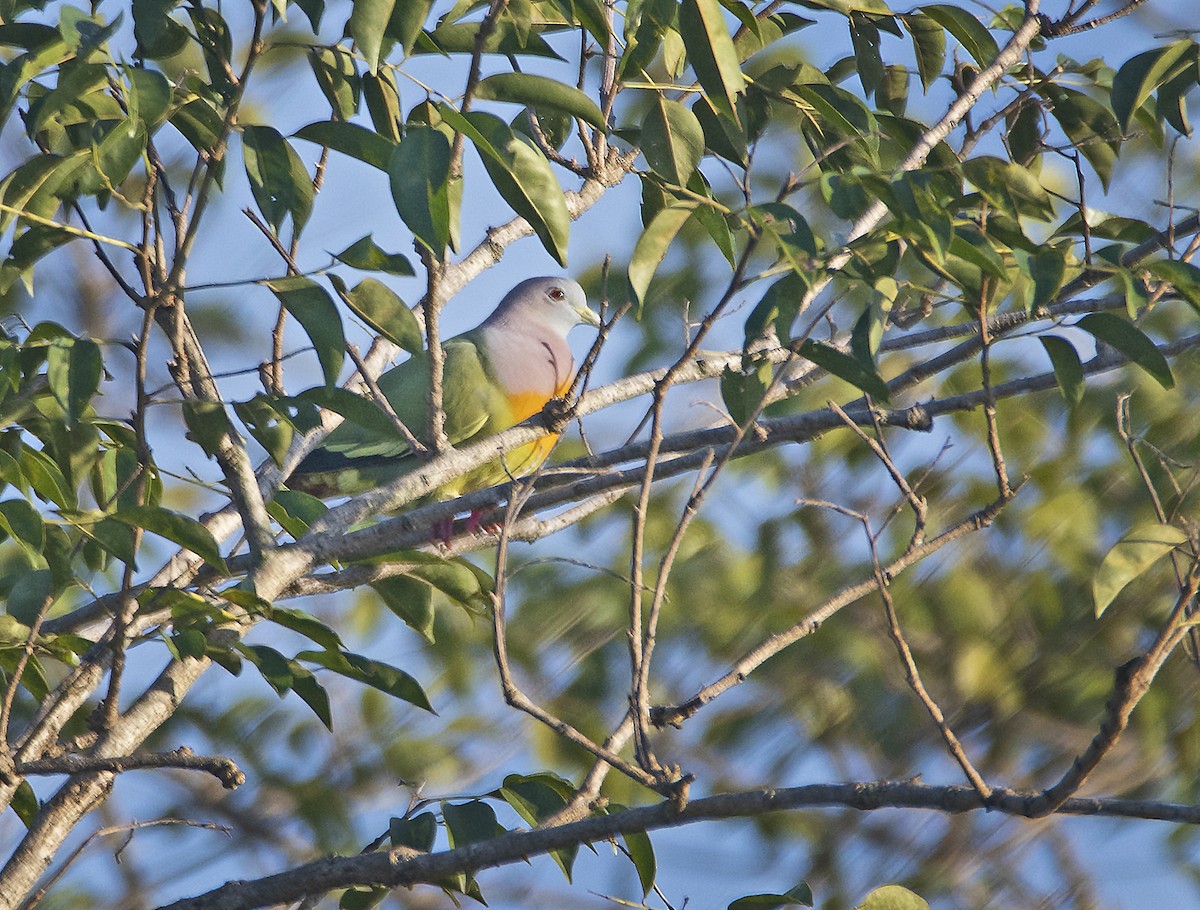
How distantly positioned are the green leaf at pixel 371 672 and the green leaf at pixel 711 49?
0.99m

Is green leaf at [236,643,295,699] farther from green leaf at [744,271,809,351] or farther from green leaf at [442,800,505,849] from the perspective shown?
green leaf at [744,271,809,351]

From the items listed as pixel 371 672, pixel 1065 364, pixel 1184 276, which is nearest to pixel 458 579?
pixel 371 672

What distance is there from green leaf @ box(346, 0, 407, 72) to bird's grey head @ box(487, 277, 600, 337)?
111 inches

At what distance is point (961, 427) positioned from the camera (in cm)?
452

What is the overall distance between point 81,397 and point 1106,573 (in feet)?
4.32

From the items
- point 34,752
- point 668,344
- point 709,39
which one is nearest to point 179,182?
point 668,344

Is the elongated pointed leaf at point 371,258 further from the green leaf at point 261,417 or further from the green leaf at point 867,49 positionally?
the green leaf at point 867,49

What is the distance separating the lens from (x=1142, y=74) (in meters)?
1.93

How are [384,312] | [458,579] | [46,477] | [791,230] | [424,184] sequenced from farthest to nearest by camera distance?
1. [458,579]
2. [46,477]
3. [384,312]
4. [791,230]
5. [424,184]

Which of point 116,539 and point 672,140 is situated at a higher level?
point 672,140

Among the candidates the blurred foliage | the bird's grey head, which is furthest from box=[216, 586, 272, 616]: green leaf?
the bird's grey head

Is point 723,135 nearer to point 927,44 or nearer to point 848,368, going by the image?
point 848,368

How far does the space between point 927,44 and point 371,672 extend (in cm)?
161

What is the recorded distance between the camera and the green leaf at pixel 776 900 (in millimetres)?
1690
